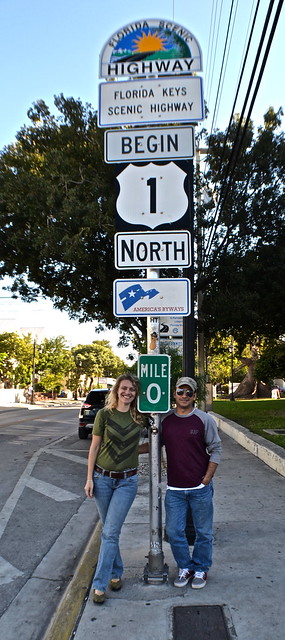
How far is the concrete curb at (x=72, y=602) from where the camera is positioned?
3676mm

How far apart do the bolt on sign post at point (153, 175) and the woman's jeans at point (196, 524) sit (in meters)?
0.11

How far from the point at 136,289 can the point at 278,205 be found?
14644mm

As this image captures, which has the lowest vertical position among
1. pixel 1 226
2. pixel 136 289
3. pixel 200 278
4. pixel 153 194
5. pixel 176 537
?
pixel 176 537

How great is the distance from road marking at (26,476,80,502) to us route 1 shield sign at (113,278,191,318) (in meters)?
4.91

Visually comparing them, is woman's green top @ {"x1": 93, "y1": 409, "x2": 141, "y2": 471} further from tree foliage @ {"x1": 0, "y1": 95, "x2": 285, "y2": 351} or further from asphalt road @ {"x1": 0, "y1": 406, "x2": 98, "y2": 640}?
tree foliage @ {"x1": 0, "y1": 95, "x2": 285, "y2": 351}

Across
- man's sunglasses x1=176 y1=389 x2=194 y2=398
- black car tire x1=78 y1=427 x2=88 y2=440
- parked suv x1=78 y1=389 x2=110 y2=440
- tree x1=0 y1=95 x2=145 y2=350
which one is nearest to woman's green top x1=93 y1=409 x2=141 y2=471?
man's sunglasses x1=176 y1=389 x2=194 y2=398

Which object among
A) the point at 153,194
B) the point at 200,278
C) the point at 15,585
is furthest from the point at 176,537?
the point at 200,278

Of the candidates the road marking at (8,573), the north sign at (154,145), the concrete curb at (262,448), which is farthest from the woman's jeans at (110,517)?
the concrete curb at (262,448)

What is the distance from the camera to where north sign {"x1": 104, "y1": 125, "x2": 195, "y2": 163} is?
4.68m

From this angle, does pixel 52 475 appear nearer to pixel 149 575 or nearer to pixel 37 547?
pixel 37 547

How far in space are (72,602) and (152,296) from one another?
2410 mm

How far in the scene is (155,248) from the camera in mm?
4559

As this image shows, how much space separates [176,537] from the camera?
170 inches

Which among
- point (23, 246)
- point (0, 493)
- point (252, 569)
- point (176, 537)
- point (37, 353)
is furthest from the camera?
point (37, 353)
